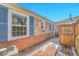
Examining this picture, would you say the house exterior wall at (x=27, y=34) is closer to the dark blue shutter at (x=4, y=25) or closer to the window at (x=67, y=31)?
the dark blue shutter at (x=4, y=25)

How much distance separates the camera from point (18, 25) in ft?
6.63

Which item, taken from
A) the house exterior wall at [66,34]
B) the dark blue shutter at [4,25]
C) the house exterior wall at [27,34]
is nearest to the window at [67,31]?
the house exterior wall at [66,34]

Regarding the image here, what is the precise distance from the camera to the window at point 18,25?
6.52ft

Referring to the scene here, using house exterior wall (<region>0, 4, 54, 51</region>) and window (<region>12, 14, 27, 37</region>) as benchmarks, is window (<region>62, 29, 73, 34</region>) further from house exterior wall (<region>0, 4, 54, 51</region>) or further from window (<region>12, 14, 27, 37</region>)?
window (<region>12, 14, 27, 37</region>)

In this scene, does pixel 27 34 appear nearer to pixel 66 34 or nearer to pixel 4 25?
pixel 4 25

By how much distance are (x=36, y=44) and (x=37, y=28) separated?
9.5 inches

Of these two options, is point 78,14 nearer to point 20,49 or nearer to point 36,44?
point 36,44

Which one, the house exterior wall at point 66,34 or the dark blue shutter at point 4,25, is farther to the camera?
the house exterior wall at point 66,34

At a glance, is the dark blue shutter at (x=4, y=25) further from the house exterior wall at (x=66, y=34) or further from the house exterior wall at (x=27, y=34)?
the house exterior wall at (x=66, y=34)

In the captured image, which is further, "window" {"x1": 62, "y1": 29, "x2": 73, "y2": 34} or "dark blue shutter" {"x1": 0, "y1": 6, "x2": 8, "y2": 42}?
"window" {"x1": 62, "y1": 29, "x2": 73, "y2": 34}

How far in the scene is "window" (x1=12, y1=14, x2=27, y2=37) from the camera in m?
1.99

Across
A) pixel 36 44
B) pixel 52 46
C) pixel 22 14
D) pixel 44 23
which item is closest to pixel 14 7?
pixel 22 14

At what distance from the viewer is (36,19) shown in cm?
208

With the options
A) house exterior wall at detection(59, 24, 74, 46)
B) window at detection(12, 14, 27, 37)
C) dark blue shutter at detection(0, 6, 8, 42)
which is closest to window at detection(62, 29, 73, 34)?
house exterior wall at detection(59, 24, 74, 46)
